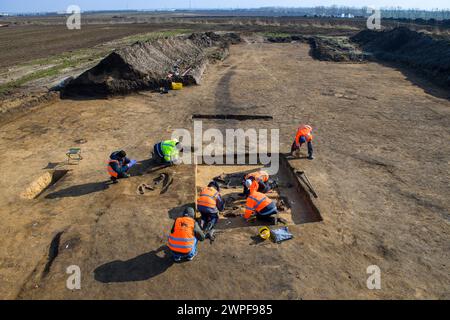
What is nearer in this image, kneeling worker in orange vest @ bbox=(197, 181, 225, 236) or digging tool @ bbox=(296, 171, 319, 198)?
kneeling worker in orange vest @ bbox=(197, 181, 225, 236)

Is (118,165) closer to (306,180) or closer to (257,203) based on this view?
(257,203)

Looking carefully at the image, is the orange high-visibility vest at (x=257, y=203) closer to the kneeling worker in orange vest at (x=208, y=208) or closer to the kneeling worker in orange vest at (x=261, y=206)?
the kneeling worker in orange vest at (x=261, y=206)

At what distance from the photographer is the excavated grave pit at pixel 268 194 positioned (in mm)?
9938

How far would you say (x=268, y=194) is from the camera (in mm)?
11305

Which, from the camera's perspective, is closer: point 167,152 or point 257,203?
point 257,203

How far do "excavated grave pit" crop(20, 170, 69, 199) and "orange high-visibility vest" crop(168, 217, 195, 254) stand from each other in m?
6.16

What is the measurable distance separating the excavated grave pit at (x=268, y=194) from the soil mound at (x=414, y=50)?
1803cm

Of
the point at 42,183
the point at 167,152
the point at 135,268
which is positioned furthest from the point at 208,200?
the point at 42,183

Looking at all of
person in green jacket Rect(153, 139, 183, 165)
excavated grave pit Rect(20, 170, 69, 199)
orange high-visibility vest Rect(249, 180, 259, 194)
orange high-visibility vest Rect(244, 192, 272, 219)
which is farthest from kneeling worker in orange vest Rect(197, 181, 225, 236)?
excavated grave pit Rect(20, 170, 69, 199)

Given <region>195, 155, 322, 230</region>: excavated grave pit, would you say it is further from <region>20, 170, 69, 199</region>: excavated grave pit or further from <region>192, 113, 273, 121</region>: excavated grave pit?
<region>20, 170, 69, 199</region>: excavated grave pit

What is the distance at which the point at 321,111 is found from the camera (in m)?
18.4

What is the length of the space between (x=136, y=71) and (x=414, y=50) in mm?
27613

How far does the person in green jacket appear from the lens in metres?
12.1
